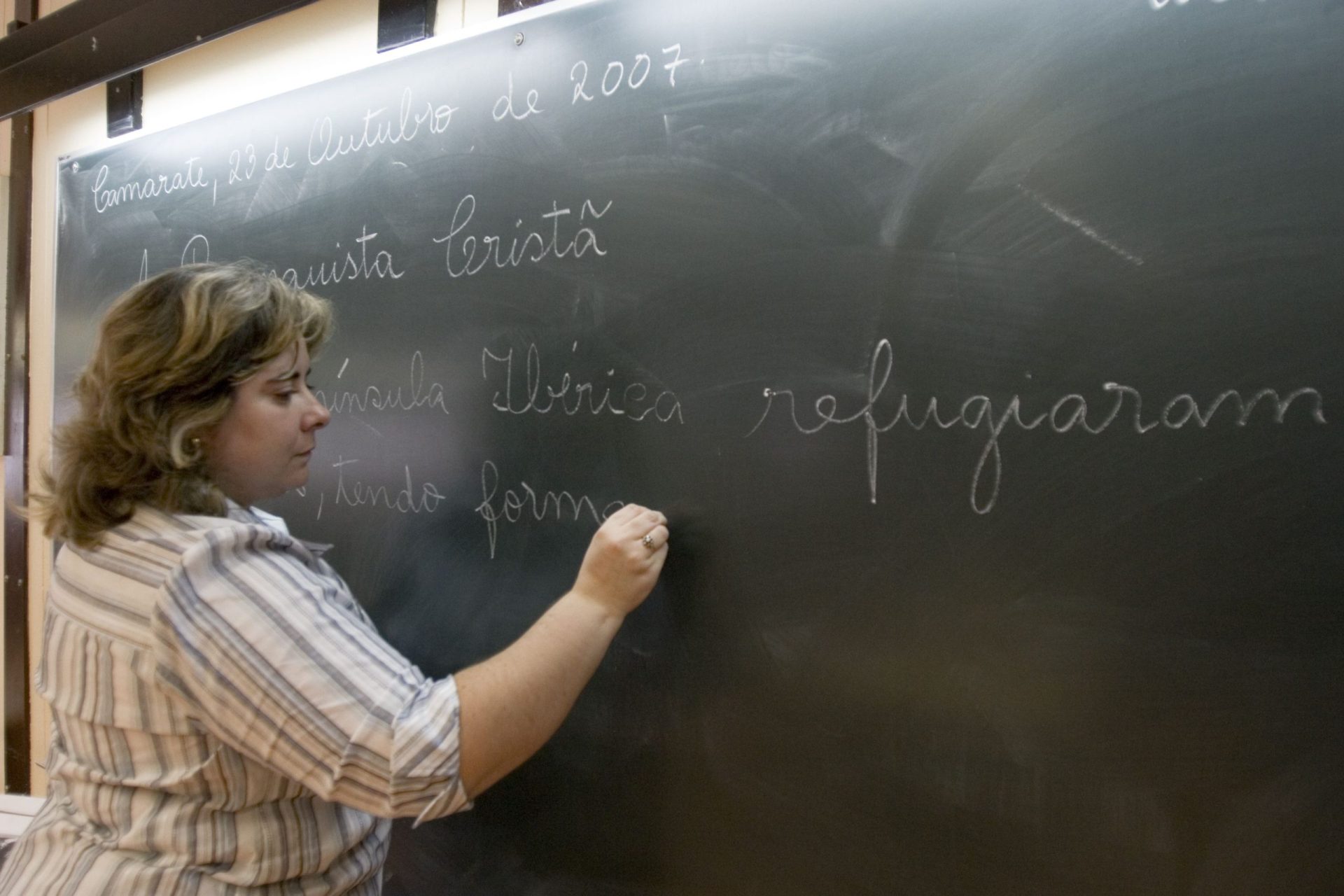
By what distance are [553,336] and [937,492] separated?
0.63 metres

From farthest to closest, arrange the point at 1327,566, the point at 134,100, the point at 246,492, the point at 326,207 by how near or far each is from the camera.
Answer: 1. the point at 134,100
2. the point at 326,207
3. the point at 246,492
4. the point at 1327,566

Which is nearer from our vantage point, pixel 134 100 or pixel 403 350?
pixel 403 350

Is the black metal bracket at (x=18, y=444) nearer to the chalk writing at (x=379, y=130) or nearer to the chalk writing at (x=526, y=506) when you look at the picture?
the chalk writing at (x=379, y=130)

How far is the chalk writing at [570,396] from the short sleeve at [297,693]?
0.49 metres

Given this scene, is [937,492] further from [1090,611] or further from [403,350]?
[403,350]

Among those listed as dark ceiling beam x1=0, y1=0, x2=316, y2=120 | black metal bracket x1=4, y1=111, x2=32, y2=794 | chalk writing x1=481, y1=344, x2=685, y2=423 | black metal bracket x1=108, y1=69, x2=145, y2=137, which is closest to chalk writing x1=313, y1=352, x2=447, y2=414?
chalk writing x1=481, y1=344, x2=685, y2=423

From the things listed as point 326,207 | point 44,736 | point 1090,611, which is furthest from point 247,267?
point 44,736

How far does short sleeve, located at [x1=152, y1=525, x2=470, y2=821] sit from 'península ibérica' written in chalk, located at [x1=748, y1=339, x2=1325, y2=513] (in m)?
0.56

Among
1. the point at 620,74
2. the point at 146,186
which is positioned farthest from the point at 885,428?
the point at 146,186

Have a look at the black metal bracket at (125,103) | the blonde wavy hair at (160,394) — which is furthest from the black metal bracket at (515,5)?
the black metal bracket at (125,103)

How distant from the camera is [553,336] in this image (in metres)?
1.41

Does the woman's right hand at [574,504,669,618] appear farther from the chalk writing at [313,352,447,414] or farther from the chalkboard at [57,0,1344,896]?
the chalk writing at [313,352,447,414]

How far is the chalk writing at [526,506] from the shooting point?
4.48ft

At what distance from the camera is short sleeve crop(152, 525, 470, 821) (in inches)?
37.9
